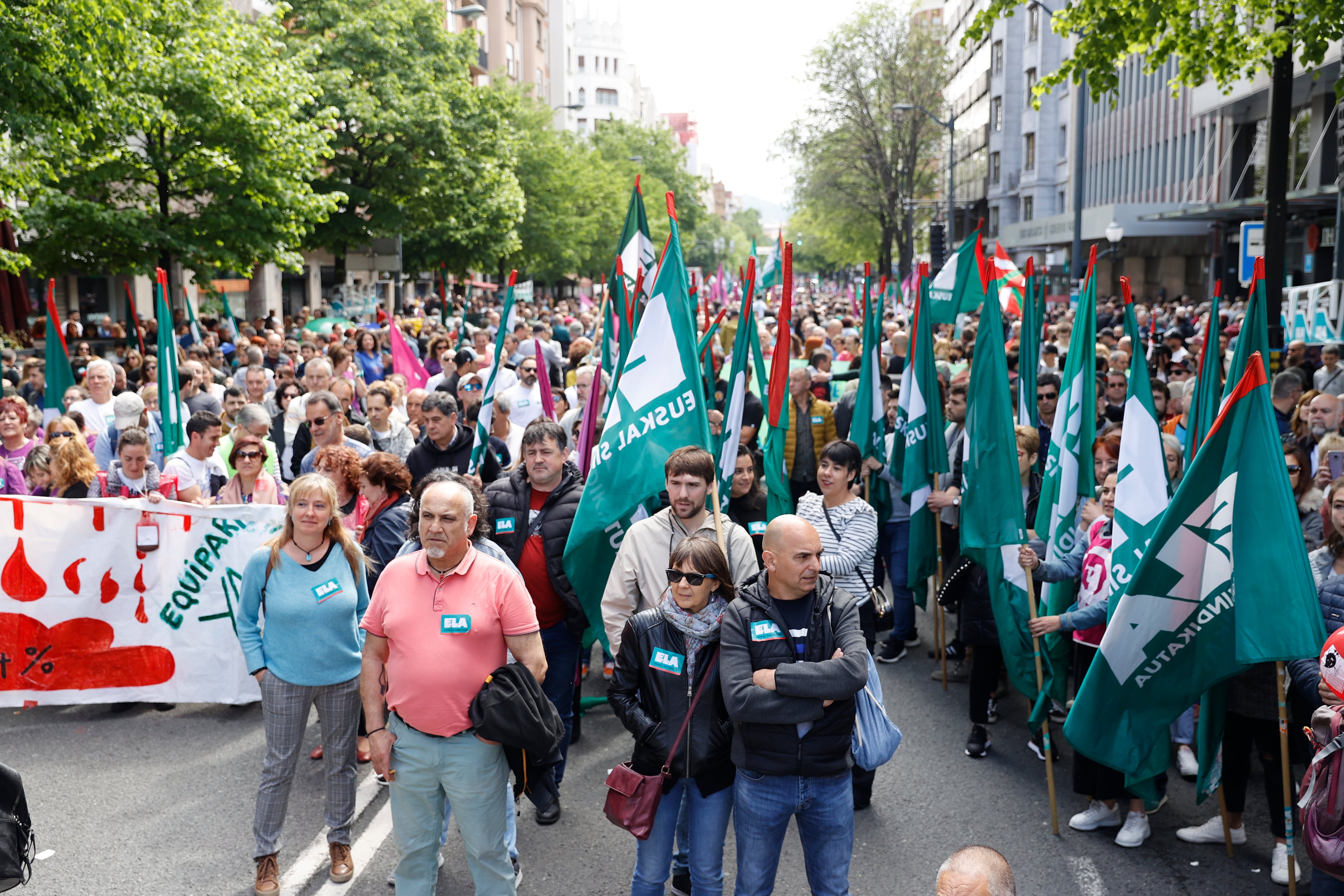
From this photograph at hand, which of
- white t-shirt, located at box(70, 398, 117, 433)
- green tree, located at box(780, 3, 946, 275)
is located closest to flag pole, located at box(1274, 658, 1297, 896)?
white t-shirt, located at box(70, 398, 117, 433)

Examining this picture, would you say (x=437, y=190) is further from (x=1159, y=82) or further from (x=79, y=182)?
(x=1159, y=82)

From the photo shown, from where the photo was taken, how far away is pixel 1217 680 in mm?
4934

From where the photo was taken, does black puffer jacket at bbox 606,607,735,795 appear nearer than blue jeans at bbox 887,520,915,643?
Yes

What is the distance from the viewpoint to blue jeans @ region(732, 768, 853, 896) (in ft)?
13.7

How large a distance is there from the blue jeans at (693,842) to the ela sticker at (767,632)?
0.66 meters

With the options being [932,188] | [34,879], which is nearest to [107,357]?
[34,879]

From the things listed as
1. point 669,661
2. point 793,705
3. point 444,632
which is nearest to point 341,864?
point 444,632

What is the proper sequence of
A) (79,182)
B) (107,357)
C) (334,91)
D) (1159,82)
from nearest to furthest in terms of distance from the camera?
1. (107,357)
2. (79,182)
3. (334,91)
4. (1159,82)

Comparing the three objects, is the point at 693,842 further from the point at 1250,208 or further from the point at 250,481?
the point at 1250,208

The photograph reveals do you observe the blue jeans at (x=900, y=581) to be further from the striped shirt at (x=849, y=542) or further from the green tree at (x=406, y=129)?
the green tree at (x=406, y=129)

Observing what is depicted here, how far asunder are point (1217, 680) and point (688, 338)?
9.22 ft

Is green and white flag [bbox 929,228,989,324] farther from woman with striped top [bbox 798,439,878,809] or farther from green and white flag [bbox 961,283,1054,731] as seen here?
woman with striped top [bbox 798,439,878,809]

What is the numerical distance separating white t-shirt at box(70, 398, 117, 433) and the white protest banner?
2753 millimetres

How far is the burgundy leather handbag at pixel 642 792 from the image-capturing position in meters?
4.34
